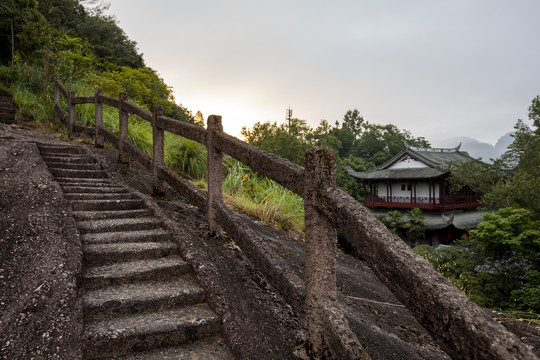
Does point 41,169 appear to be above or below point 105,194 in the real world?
above

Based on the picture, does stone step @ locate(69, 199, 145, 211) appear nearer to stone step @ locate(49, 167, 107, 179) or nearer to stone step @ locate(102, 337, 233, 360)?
stone step @ locate(49, 167, 107, 179)

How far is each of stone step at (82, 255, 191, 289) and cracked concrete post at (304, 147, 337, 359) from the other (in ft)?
4.15

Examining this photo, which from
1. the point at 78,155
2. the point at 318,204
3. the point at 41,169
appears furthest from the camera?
the point at 78,155

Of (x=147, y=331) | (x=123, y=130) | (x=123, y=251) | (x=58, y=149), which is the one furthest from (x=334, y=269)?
(x=58, y=149)

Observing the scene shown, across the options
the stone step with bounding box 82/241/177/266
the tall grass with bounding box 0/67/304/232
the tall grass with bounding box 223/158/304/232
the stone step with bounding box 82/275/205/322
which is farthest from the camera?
the tall grass with bounding box 0/67/304/232

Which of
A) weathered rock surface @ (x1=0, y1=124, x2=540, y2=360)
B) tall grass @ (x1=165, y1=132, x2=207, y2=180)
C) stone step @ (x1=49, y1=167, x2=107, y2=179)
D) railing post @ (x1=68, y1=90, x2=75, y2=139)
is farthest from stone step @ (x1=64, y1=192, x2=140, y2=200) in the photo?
railing post @ (x1=68, y1=90, x2=75, y2=139)

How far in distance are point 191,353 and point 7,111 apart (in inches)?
381

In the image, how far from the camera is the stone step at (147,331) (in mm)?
1937

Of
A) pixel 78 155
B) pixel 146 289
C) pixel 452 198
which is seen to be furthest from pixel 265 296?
pixel 452 198

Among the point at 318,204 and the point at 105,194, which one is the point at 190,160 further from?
the point at 318,204

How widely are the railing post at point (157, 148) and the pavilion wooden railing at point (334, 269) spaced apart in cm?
128

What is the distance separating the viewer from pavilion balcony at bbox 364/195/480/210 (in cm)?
2522

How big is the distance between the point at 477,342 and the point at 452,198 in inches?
1096

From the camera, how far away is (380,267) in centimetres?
139
